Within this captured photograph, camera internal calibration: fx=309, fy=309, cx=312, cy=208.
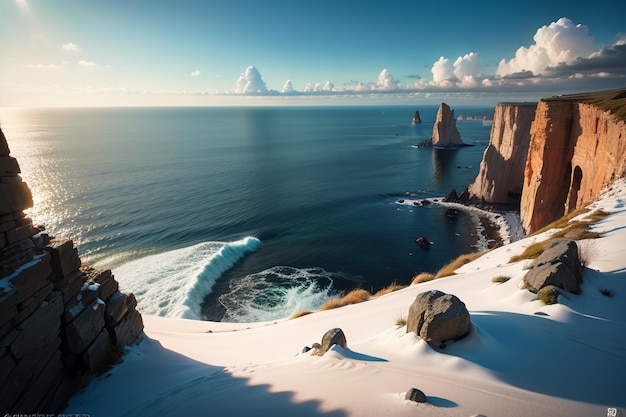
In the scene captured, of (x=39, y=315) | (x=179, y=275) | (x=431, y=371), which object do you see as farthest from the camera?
(x=179, y=275)

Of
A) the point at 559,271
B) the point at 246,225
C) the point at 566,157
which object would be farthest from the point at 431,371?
the point at 246,225

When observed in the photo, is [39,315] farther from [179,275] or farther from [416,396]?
[179,275]

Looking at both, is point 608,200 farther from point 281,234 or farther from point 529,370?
point 281,234

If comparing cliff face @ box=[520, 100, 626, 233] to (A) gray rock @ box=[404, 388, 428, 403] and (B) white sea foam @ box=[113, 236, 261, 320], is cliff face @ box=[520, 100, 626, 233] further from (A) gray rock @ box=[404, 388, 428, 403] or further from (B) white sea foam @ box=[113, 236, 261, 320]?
(B) white sea foam @ box=[113, 236, 261, 320]

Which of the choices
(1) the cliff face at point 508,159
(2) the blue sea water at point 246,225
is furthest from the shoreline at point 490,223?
(1) the cliff face at point 508,159

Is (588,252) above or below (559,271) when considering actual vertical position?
below

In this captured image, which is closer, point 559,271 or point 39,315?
point 39,315

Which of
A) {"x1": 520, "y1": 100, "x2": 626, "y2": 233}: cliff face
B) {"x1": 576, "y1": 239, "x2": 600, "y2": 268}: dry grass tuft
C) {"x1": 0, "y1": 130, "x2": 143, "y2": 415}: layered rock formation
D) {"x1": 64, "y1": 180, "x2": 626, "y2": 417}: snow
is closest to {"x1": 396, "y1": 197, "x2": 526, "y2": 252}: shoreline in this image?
{"x1": 520, "y1": 100, "x2": 626, "y2": 233}: cliff face

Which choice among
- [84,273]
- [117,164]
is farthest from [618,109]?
[117,164]
